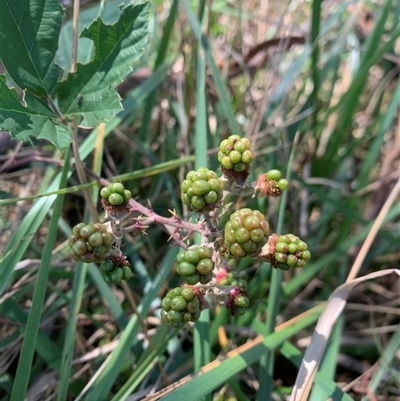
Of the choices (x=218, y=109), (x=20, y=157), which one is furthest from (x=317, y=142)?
(x=20, y=157)

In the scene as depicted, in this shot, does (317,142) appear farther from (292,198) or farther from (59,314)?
(59,314)

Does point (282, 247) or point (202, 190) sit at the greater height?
point (202, 190)

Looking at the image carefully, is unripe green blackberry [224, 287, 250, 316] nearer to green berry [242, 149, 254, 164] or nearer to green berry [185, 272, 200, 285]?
green berry [185, 272, 200, 285]

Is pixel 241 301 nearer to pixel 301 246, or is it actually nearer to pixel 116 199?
pixel 301 246

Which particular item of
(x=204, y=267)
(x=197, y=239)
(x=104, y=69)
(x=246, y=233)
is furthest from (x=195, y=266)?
(x=104, y=69)

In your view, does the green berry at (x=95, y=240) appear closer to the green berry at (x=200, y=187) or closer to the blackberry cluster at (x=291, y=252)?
the green berry at (x=200, y=187)

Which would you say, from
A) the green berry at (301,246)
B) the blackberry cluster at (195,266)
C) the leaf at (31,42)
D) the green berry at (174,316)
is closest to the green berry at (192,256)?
the blackberry cluster at (195,266)
